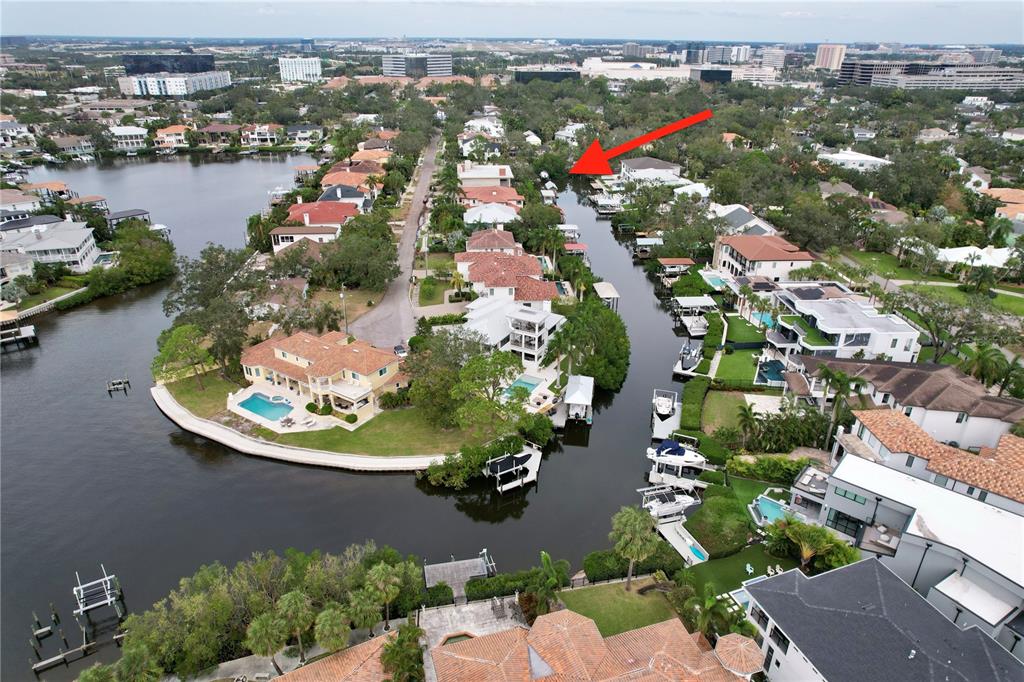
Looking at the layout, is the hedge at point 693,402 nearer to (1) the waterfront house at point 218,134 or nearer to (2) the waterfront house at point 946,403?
(2) the waterfront house at point 946,403

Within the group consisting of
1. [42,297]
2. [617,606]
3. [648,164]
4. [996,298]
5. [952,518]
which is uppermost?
[648,164]

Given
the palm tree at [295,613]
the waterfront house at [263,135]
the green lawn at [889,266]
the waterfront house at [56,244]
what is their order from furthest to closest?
the waterfront house at [263,135]
the green lawn at [889,266]
the waterfront house at [56,244]
the palm tree at [295,613]

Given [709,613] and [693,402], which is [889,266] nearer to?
[693,402]

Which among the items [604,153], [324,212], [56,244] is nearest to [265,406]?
[56,244]

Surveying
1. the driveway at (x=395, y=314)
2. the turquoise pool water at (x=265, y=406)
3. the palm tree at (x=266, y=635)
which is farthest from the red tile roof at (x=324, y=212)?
the palm tree at (x=266, y=635)

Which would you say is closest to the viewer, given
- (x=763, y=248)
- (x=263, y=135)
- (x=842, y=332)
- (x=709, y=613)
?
(x=709, y=613)

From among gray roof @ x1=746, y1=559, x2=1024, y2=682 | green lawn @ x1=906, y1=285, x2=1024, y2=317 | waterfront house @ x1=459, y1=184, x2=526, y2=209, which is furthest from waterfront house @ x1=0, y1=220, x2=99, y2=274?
green lawn @ x1=906, y1=285, x2=1024, y2=317

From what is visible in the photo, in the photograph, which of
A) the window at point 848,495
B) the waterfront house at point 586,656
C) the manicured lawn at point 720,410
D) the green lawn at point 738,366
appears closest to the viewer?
the waterfront house at point 586,656
